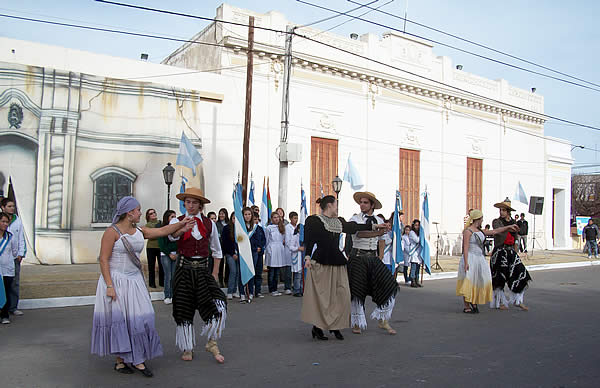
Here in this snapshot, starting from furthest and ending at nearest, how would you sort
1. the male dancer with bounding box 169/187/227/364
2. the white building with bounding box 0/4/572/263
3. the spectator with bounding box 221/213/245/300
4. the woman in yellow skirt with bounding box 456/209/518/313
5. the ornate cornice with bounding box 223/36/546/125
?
the ornate cornice with bounding box 223/36/546/125 < the white building with bounding box 0/4/572/263 < the spectator with bounding box 221/213/245/300 < the woman in yellow skirt with bounding box 456/209/518/313 < the male dancer with bounding box 169/187/227/364

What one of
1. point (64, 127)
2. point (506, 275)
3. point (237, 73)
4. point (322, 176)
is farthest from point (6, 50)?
point (506, 275)

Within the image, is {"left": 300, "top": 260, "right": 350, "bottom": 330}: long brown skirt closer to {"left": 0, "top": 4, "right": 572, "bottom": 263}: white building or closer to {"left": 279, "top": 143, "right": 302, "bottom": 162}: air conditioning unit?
{"left": 279, "top": 143, "right": 302, "bottom": 162}: air conditioning unit

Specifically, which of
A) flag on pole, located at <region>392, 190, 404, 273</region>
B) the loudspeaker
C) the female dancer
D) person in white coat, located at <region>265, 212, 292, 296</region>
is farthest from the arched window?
the loudspeaker

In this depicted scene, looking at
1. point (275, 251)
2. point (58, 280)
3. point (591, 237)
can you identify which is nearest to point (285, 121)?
Result: point (275, 251)

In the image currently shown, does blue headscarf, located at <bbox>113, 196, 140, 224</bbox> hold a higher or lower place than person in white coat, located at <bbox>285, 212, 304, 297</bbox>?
higher

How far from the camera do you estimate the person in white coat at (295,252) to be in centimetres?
1235

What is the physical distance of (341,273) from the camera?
7.54 m

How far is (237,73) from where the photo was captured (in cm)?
2036

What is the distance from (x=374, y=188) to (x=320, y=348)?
59.8 feet

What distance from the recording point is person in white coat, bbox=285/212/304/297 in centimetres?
1235

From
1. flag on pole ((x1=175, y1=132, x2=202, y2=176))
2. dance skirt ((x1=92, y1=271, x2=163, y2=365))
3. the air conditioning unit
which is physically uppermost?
the air conditioning unit

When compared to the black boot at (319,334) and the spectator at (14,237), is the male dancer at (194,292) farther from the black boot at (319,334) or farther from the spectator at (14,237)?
the spectator at (14,237)

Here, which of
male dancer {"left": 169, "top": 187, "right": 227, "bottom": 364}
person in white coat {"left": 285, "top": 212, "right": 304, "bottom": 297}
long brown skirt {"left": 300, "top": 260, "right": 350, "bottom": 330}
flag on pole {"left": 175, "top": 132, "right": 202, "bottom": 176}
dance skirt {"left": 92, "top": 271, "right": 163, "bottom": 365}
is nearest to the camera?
dance skirt {"left": 92, "top": 271, "right": 163, "bottom": 365}

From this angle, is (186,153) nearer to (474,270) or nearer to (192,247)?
(474,270)
